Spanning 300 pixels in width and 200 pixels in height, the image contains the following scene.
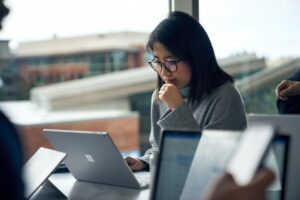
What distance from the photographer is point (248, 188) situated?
66 cm

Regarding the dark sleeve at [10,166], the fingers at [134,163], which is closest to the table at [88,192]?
the fingers at [134,163]

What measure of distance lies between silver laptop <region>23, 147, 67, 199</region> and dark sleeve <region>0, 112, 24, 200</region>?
67 centimetres

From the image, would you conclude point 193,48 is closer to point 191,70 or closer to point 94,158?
point 191,70

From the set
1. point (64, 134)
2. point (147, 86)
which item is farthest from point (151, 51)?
point (147, 86)

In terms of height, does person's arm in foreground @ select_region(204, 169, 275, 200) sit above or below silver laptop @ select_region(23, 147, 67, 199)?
above

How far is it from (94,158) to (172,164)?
1.76 feet

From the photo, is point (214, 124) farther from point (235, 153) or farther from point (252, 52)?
point (252, 52)

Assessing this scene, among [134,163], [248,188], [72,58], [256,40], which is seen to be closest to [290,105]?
[134,163]

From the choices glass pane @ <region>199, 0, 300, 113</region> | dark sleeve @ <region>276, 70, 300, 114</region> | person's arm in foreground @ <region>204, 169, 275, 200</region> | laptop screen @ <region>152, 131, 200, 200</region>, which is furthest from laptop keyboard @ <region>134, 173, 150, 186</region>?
glass pane @ <region>199, 0, 300, 113</region>

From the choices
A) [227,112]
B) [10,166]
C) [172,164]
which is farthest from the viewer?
[227,112]

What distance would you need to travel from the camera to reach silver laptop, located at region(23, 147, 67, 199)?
4.82 ft

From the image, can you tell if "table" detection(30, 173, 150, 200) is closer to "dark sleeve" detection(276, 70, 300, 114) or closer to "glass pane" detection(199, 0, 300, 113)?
"dark sleeve" detection(276, 70, 300, 114)

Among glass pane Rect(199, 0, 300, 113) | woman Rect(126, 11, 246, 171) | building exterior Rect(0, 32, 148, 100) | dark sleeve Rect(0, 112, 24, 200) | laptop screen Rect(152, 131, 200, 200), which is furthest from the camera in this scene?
glass pane Rect(199, 0, 300, 113)

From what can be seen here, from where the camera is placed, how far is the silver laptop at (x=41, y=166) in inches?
57.8
